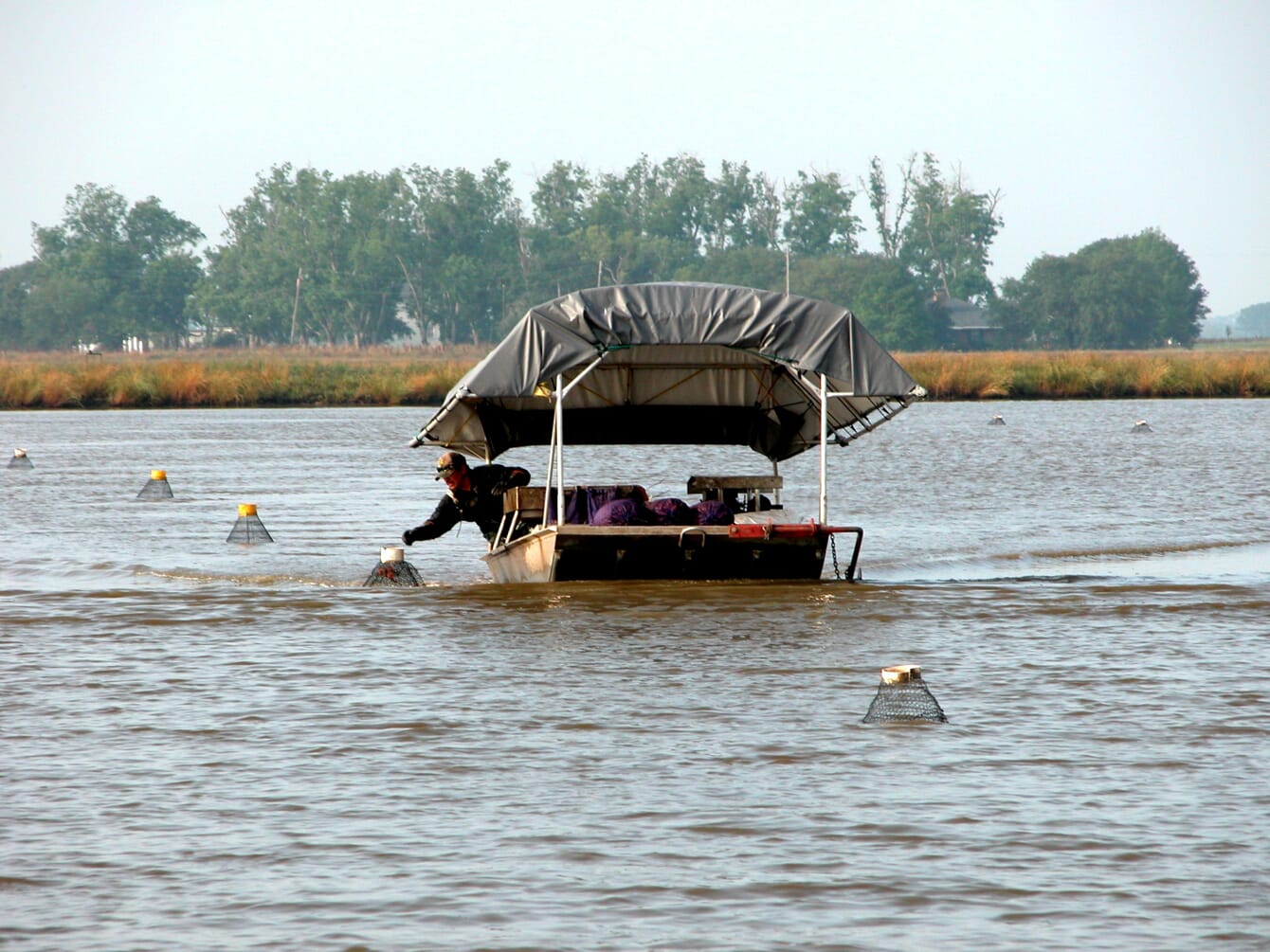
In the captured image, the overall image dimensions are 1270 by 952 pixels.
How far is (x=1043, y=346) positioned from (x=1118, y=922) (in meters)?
123

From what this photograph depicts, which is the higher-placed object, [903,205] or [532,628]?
[903,205]

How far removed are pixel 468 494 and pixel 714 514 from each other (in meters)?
2.83

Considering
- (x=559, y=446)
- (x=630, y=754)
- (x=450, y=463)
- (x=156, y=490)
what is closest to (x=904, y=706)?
(x=630, y=754)

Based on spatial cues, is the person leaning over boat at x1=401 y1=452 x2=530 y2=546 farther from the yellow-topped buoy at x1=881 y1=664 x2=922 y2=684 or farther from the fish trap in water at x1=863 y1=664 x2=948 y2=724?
the yellow-topped buoy at x1=881 y1=664 x2=922 y2=684

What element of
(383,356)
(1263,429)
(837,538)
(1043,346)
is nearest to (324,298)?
(383,356)

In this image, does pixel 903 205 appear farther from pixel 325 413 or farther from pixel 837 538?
pixel 837 538

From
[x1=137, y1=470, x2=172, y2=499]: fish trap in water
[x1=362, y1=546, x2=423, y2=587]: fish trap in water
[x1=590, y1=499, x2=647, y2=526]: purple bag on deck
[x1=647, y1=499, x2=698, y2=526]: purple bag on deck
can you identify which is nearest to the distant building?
[x1=137, y1=470, x2=172, y2=499]: fish trap in water

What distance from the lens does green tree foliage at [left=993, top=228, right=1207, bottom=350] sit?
126 meters

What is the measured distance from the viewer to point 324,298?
12438 centimetres

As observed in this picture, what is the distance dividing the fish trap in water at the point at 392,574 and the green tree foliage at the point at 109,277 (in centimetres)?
11333

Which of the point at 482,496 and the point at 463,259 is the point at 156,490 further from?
the point at 463,259

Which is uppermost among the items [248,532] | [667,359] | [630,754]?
[667,359]

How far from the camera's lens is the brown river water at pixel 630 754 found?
285 inches

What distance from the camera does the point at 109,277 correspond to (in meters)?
129
